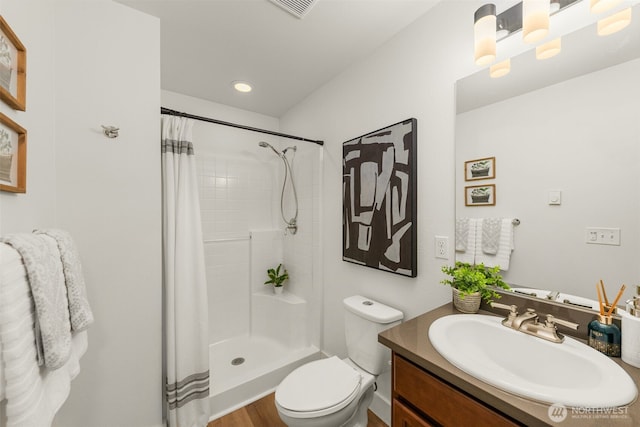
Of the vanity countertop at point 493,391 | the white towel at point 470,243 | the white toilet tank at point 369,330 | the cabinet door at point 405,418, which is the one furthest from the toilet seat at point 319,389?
the white towel at point 470,243

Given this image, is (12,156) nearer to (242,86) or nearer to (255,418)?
(242,86)

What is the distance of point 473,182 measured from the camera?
1.17 metres

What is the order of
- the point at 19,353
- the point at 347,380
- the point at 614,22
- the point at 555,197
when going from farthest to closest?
the point at 347,380
the point at 555,197
the point at 614,22
the point at 19,353

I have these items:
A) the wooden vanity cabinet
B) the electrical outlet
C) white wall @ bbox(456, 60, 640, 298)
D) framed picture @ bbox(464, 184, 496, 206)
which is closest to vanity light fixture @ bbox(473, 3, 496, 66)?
white wall @ bbox(456, 60, 640, 298)

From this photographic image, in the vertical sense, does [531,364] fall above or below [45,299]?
below

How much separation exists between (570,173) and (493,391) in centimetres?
82

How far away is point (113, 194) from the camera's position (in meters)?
1.24

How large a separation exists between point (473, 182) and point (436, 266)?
47cm

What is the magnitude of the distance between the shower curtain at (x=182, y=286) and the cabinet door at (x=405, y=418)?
1.14 metres

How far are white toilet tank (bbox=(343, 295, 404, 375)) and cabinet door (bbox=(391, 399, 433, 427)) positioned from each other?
1.56 ft

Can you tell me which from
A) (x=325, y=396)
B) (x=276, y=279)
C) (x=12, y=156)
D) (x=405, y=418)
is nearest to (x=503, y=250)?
(x=405, y=418)

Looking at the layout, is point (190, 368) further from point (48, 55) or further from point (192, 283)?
point (48, 55)
